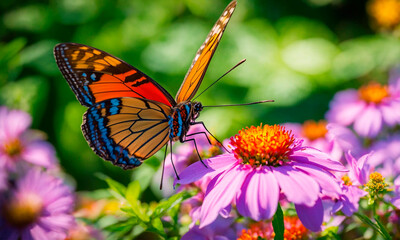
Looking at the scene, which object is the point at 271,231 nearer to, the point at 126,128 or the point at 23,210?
the point at 126,128

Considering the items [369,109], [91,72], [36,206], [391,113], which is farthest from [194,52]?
[36,206]

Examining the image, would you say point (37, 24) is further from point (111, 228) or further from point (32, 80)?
point (111, 228)

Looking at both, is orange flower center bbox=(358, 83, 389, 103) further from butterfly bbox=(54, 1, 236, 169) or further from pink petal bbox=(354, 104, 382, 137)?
butterfly bbox=(54, 1, 236, 169)

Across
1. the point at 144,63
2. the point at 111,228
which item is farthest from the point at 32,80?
the point at 111,228

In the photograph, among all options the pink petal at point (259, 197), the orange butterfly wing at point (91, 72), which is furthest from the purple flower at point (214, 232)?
the orange butterfly wing at point (91, 72)

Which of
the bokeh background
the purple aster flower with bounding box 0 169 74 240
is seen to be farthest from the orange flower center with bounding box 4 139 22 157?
the bokeh background

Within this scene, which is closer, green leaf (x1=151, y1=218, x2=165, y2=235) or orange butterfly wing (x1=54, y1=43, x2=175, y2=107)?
green leaf (x1=151, y1=218, x2=165, y2=235)
